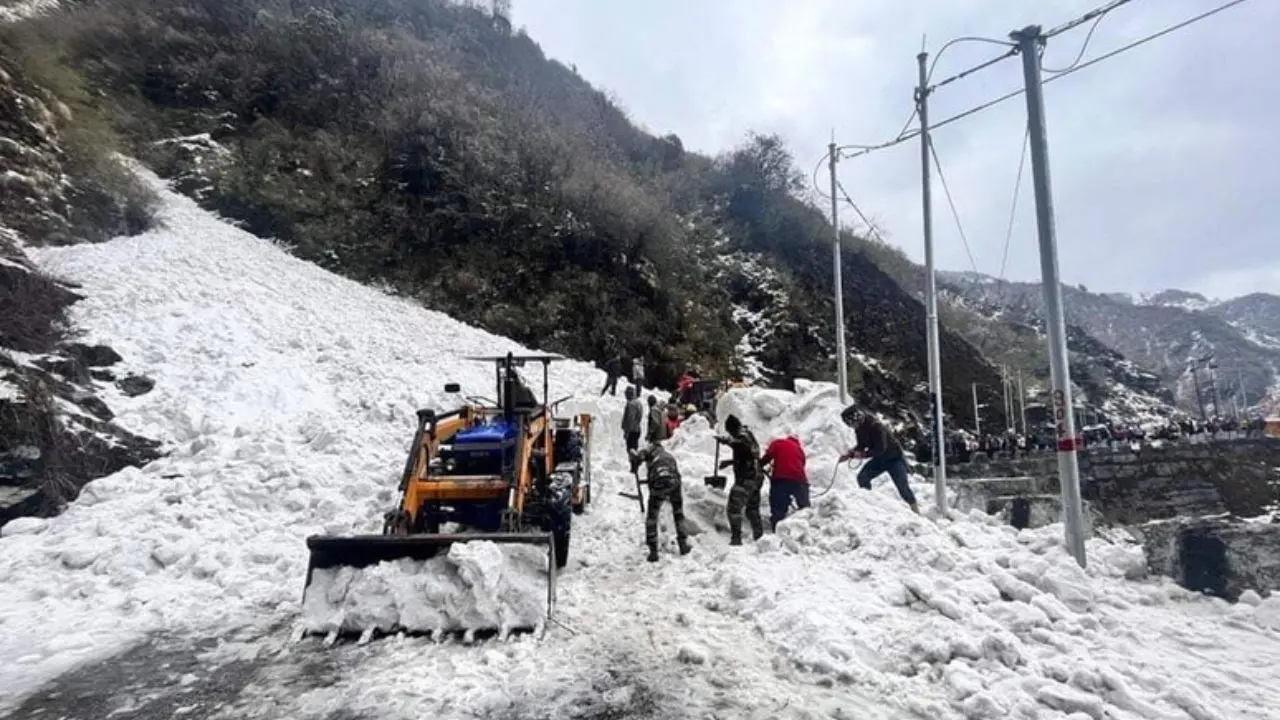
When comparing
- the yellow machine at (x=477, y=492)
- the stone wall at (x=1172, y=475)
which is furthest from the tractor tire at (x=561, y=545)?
the stone wall at (x=1172, y=475)

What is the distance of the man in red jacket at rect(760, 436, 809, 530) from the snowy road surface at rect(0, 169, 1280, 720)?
780 mm

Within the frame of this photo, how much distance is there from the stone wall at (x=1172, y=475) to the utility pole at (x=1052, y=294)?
7.47 metres

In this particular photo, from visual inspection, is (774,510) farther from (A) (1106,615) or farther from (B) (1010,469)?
(B) (1010,469)

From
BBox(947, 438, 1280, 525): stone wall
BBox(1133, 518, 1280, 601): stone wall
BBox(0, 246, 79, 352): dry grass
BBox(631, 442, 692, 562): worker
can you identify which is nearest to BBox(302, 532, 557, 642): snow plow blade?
BBox(631, 442, 692, 562): worker

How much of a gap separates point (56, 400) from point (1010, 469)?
18252mm

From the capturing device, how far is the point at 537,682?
460cm

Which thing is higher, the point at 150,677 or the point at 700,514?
the point at 700,514

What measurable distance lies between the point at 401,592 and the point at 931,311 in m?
8.70

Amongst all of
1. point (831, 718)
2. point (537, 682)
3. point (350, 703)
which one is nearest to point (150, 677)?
point (350, 703)

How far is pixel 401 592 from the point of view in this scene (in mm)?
5480

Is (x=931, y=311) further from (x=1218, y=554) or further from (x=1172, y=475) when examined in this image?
(x=1172, y=475)

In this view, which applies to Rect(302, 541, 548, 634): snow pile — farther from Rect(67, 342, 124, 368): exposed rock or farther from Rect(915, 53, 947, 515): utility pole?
Rect(67, 342, 124, 368): exposed rock

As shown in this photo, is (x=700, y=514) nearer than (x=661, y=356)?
Yes

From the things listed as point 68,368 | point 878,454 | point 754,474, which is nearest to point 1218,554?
point 878,454
